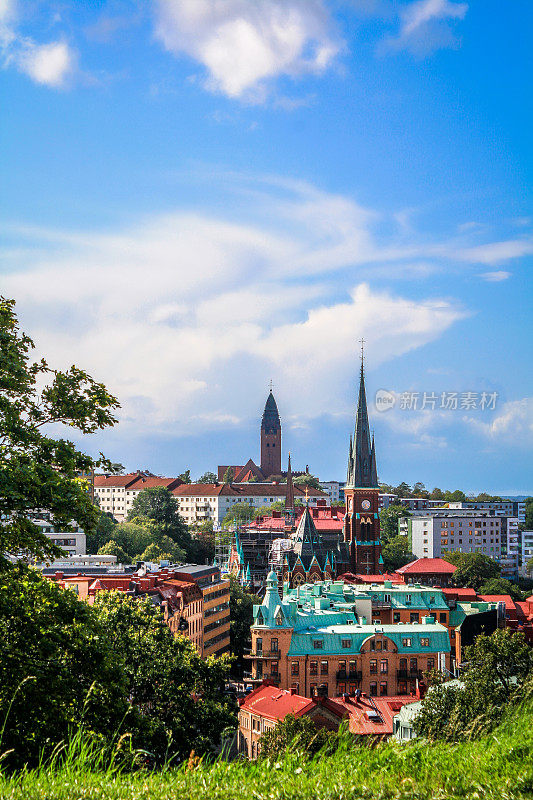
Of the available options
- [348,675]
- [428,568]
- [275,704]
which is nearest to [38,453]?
[275,704]

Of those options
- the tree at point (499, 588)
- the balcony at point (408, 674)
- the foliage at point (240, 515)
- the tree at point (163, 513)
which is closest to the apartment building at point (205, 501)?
the foliage at point (240, 515)

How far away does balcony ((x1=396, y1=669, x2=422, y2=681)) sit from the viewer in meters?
54.2

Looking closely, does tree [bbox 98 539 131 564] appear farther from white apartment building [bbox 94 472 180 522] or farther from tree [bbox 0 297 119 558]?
white apartment building [bbox 94 472 180 522]

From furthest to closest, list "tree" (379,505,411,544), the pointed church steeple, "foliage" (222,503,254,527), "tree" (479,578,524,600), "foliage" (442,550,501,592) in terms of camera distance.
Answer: "foliage" (222,503,254,527), "tree" (379,505,411,544), the pointed church steeple, "foliage" (442,550,501,592), "tree" (479,578,524,600)

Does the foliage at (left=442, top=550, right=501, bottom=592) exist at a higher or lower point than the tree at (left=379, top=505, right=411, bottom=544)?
lower

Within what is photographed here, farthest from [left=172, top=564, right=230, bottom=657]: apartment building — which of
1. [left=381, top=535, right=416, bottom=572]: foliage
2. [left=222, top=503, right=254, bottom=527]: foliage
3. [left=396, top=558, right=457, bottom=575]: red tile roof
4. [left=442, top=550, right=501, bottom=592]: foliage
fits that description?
[left=222, top=503, right=254, bottom=527]: foliage

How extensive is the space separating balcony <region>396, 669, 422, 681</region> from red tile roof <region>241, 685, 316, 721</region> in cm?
1092

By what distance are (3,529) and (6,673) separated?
2194 mm

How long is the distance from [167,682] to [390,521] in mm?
131220

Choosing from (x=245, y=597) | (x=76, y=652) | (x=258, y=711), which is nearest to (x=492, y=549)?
(x=245, y=597)

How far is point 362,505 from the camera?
110125 millimetres

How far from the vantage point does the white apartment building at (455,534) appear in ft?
463

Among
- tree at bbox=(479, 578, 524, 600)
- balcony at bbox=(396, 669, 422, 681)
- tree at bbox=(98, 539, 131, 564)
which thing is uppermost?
tree at bbox=(98, 539, 131, 564)

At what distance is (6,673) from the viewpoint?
13023 millimetres
